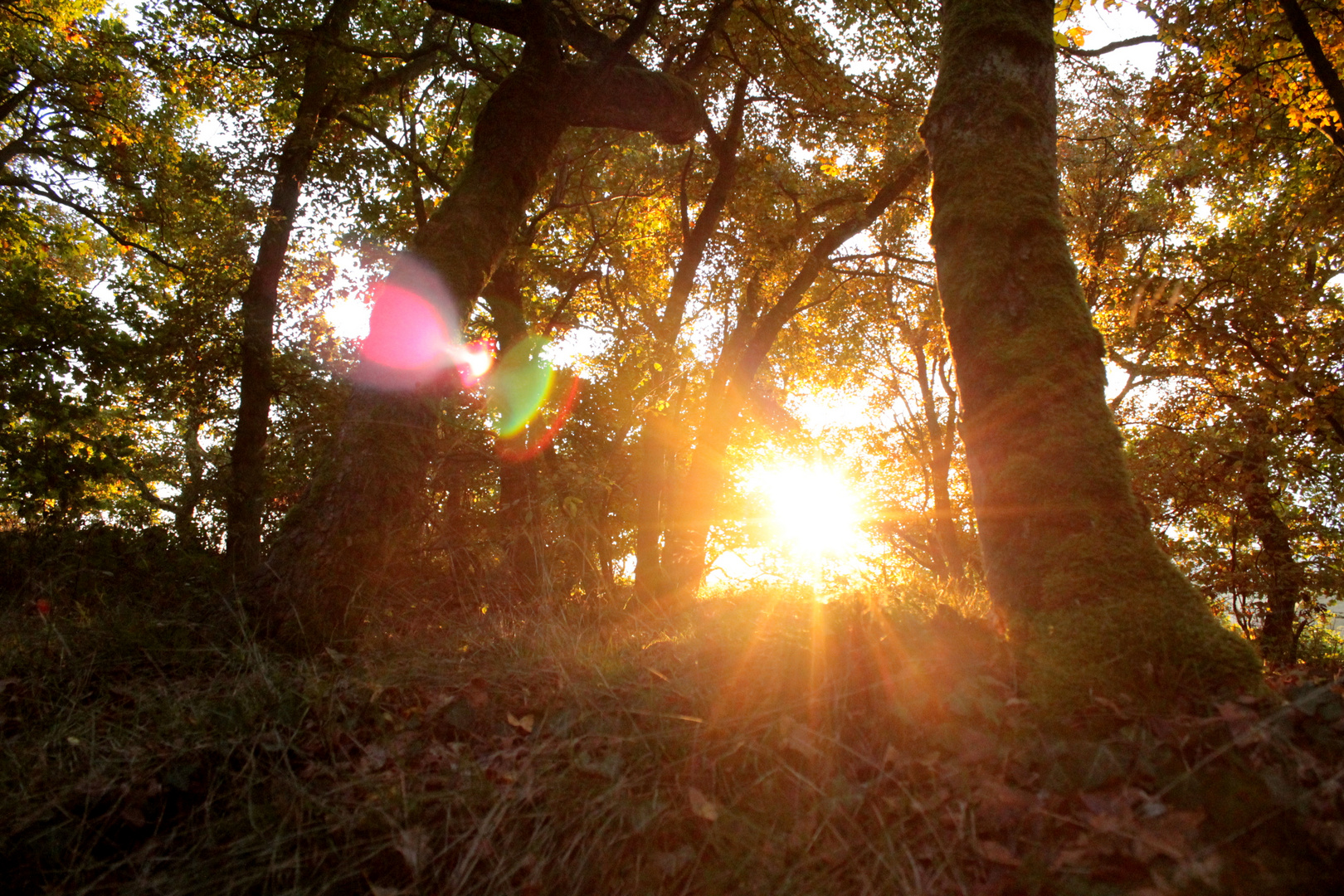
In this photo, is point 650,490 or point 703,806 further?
point 650,490

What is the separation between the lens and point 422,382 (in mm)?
4965

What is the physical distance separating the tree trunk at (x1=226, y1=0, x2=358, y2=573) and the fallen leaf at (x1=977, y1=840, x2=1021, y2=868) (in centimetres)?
821

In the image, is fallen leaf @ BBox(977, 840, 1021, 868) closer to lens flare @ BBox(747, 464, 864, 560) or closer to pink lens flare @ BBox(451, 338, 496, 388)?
pink lens flare @ BBox(451, 338, 496, 388)

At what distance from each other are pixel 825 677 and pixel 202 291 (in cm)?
1163

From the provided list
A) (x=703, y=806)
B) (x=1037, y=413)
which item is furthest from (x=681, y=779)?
(x=1037, y=413)

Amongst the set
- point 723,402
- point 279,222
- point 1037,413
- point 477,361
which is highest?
point 279,222

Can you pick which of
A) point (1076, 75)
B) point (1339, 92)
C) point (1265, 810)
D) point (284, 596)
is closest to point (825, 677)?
point (1265, 810)

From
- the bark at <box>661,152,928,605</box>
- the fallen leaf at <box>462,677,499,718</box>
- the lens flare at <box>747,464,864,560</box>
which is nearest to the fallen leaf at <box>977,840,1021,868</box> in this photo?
the fallen leaf at <box>462,677,499,718</box>

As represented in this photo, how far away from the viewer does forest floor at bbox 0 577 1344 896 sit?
172 centimetres

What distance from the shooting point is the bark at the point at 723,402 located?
10.2 m

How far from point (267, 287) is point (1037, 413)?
11443mm

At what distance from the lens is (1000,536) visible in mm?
3066

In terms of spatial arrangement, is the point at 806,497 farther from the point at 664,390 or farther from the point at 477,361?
the point at 664,390

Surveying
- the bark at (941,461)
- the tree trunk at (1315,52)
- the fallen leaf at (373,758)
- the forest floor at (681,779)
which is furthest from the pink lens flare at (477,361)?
the bark at (941,461)
